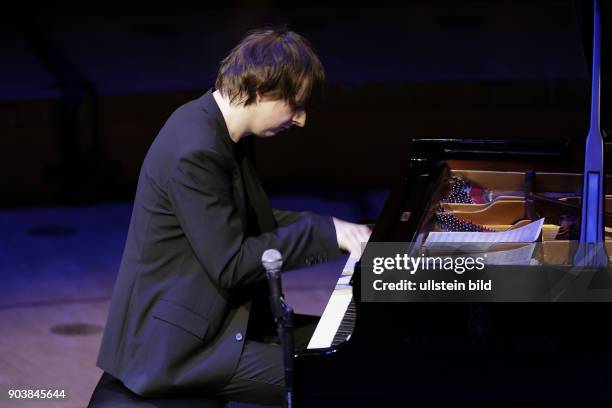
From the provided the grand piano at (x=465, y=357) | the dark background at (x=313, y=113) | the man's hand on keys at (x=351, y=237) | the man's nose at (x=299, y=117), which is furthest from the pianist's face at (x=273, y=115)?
the dark background at (x=313, y=113)

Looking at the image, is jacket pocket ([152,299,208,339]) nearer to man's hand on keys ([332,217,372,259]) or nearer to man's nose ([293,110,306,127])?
man's hand on keys ([332,217,372,259])

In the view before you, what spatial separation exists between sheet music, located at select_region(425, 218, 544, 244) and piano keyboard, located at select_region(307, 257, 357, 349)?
193 mm

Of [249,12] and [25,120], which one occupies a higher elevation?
[249,12]

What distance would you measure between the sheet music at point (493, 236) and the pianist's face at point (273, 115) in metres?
0.39

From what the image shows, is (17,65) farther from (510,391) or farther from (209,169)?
(510,391)

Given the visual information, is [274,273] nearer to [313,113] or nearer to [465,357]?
[465,357]

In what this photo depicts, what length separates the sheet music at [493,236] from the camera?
2227 millimetres

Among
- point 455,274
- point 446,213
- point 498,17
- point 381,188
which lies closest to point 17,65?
point 381,188

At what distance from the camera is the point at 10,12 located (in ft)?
26.5

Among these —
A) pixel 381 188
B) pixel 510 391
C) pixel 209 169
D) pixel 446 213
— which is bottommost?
pixel 381 188

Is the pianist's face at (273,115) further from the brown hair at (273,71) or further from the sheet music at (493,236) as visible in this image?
the sheet music at (493,236)

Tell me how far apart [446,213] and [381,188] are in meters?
3.16

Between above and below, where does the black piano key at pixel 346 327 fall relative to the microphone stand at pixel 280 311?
below

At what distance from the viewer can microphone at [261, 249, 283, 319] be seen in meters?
1.79
